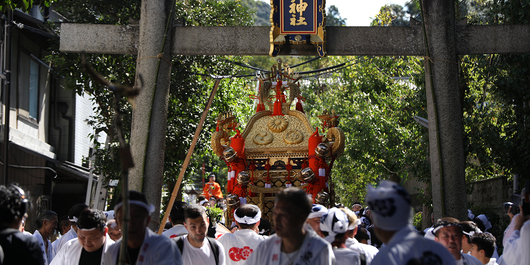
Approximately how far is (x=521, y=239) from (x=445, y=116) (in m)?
4.15

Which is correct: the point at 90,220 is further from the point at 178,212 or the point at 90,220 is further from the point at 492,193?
the point at 492,193

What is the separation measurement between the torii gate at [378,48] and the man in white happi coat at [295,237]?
474cm

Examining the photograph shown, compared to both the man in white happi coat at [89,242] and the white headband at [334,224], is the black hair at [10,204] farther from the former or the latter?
the white headband at [334,224]

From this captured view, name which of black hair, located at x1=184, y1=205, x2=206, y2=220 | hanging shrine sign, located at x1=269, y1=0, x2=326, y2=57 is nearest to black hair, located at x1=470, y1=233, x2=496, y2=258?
black hair, located at x1=184, y1=205, x2=206, y2=220

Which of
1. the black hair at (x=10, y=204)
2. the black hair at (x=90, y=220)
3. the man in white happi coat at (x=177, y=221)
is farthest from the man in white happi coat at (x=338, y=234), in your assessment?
the black hair at (x=10, y=204)

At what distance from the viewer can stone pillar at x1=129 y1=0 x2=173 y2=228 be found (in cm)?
852

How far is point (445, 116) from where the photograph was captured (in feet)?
28.8

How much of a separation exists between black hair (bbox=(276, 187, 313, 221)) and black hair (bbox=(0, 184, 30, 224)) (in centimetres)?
196

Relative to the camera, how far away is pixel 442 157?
28.6 ft

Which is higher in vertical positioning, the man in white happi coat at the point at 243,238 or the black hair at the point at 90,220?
the black hair at the point at 90,220

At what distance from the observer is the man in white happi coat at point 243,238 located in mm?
6785

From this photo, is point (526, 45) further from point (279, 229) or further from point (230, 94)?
point (230, 94)

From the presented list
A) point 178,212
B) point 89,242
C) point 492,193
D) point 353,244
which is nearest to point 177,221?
point 178,212

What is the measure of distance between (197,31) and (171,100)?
15.6 ft
